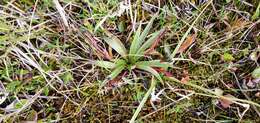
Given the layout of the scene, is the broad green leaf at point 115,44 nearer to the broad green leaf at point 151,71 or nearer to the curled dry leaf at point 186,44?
the broad green leaf at point 151,71

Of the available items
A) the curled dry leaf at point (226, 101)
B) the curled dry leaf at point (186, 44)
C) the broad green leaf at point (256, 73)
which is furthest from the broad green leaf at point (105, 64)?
the broad green leaf at point (256, 73)

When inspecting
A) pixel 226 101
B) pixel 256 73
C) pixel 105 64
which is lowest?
pixel 226 101

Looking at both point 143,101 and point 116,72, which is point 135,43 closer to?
point 116,72

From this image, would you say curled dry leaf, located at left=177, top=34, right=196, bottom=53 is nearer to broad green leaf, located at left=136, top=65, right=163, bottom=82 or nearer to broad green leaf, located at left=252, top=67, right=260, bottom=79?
broad green leaf, located at left=136, top=65, right=163, bottom=82

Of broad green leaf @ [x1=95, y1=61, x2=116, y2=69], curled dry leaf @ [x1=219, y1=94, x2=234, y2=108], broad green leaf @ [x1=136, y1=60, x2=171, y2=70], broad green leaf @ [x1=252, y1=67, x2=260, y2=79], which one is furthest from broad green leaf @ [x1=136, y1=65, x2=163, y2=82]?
broad green leaf @ [x1=252, y1=67, x2=260, y2=79]

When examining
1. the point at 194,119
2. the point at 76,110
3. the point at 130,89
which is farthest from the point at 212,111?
the point at 76,110

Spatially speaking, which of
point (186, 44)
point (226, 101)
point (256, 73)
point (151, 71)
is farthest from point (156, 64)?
point (256, 73)

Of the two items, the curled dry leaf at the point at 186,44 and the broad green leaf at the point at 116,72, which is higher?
the curled dry leaf at the point at 186,44

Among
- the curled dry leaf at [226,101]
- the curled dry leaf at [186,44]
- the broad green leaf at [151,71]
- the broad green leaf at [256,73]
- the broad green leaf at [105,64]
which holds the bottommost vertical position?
the curled dry leaf at [226,101]
